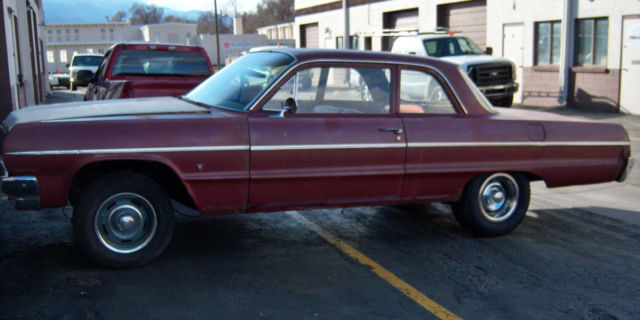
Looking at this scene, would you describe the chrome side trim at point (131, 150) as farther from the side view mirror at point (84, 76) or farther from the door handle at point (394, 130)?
the side view mirror at point (84, 76)

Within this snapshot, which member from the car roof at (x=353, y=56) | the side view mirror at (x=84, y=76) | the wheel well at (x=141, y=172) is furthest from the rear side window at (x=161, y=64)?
the wheel well at (x=141, y=172)

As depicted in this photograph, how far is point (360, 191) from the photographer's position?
18.0ft

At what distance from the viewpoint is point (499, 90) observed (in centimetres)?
1608

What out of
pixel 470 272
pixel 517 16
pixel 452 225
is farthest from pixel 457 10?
pixel 470 272

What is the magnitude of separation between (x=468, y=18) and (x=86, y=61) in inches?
720

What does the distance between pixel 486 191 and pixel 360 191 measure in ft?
4.42

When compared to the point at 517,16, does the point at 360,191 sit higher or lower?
lower

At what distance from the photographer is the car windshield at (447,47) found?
17.0m

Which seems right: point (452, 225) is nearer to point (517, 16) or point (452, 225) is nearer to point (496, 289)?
point (496, 289)

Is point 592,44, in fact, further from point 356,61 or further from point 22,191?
point 22,191

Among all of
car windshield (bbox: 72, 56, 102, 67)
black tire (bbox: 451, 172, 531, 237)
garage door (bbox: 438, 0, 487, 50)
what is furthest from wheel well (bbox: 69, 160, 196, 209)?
car windshield (bbox: 72, 56, 102, 67)

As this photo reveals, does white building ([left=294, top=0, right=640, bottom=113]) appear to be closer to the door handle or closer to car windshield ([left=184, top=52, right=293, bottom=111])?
the door handle

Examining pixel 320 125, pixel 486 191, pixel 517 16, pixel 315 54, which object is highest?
pixel 517 16

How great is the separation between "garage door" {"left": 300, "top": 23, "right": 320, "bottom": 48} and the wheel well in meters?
30.0
